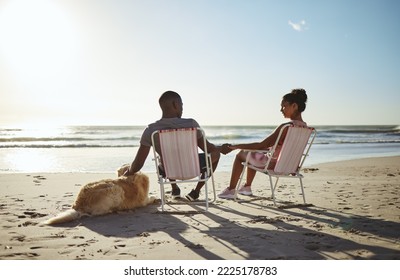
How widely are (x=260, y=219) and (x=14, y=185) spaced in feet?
13.8

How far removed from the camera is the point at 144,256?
8.71ft

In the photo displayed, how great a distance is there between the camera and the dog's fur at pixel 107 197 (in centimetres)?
376

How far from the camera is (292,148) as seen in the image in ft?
13.9

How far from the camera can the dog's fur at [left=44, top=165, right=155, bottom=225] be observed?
3764 millimetres

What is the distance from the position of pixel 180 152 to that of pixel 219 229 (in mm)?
1084

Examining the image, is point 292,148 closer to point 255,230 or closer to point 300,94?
point 300,94

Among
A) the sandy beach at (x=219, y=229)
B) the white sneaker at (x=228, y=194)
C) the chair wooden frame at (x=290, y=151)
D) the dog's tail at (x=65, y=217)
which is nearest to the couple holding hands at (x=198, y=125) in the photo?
the chair wooden frame at (x=290, y=151)

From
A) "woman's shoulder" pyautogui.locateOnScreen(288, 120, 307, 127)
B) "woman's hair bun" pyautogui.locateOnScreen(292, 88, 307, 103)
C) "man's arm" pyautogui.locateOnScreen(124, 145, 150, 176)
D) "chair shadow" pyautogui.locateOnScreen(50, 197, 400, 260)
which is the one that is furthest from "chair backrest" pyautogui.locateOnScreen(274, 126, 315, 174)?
"man's arm" pyautogui.locateOnScreen(124, 145, 150, 176)

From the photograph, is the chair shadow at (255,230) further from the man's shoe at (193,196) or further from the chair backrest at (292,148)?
the chair backrest at (292,148)

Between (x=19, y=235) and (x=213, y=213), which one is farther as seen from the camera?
(x=213, y=213)

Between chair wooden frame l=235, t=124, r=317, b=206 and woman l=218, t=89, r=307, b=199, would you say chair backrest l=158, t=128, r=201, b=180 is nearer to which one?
woman l=218, t=89, r=307, b=199

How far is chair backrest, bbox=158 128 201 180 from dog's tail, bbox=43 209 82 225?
3.59 ft
